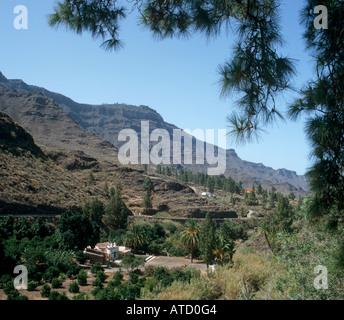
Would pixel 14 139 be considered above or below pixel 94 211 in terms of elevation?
above

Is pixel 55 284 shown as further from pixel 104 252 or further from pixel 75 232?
pixel 104 252

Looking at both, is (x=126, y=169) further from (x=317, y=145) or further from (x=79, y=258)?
(x=317, y=145)

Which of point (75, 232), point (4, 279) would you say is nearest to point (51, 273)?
point (4, 279)

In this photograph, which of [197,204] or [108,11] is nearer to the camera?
[108,11]

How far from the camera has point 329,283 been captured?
4656mm

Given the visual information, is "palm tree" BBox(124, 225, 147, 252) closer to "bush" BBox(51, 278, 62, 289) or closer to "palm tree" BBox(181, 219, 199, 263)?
"palm tree" BBox(181, 219, 199, 263)

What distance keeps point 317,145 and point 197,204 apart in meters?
54.8

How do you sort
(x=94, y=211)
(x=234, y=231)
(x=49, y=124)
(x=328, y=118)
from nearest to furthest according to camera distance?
(x=328, y=118)
(x=94, y=211)
(x=234, y=231)
(x=49, y=124)

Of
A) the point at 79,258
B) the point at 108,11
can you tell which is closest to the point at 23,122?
the point at 79,258

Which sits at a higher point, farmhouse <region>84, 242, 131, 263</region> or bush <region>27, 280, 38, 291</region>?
bush <region>27, 280, 38, 291</region>

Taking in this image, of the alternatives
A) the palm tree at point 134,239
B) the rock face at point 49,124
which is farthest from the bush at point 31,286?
the rock face at point 49,124

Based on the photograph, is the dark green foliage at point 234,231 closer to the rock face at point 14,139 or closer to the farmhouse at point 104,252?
the farmhouse at point 104,252

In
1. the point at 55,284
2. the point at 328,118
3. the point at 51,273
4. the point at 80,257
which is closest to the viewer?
the point at 328,118

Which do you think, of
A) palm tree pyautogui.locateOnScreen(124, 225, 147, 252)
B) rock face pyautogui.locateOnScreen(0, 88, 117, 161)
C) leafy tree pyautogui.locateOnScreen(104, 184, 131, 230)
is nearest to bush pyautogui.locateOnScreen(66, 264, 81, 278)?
palm tree pyautogui.locateOnScreen(124, 225, 147, 252)
